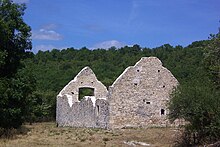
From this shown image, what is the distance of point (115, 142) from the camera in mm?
20391

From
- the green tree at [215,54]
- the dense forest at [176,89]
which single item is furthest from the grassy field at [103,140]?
the green tree at [215,54]

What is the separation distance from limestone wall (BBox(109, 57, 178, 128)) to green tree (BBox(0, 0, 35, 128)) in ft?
22.2

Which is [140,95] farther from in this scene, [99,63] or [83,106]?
[99,63]

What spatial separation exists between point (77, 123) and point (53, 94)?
63.4 ft

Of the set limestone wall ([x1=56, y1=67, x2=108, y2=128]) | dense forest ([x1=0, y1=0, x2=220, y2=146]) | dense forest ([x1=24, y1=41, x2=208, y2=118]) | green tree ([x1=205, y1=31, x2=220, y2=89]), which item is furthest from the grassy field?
dense forest ([x1=24, y1=41, x2=208, y2=118])

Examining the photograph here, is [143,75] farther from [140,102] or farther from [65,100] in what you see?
[65,100]

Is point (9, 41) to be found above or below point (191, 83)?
above

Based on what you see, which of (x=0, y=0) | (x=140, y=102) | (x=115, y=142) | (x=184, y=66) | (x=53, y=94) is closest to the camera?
(x=115, y=142)

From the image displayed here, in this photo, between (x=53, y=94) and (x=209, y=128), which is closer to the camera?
(x=209, y=128)

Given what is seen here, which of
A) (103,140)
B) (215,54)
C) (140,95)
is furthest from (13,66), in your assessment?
(215,54)

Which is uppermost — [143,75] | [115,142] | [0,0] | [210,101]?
[0,0]

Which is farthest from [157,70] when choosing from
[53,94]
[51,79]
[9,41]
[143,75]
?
[51,79]

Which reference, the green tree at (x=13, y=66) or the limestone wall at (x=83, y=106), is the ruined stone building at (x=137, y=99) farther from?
the green tree at (x=13, y=66)

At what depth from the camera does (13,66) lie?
24828 millimetres
